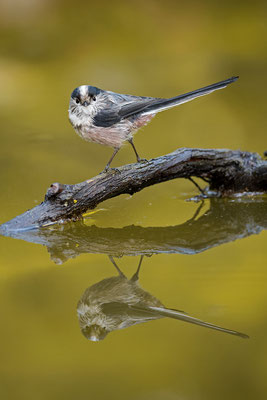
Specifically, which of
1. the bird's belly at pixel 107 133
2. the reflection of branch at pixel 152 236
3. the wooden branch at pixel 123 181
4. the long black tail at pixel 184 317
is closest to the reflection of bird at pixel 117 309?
the long black tail at pixel 184 317

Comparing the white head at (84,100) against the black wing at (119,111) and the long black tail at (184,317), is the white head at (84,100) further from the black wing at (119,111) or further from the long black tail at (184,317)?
the long black tail at (184,317)

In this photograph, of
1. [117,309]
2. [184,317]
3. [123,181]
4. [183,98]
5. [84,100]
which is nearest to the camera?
[184,317]

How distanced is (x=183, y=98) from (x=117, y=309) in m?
1.27

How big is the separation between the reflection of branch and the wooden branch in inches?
3.6

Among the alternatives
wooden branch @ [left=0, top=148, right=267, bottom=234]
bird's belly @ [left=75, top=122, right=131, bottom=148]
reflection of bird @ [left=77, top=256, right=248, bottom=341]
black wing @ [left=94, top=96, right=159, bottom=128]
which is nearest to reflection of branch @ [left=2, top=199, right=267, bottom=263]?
wooden branch @ [left=0, top=148, right=267, bottom=234]

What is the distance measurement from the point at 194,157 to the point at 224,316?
4.74 ft

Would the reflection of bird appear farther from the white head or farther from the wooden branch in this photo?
the white head

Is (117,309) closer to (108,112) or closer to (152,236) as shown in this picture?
(152,236)

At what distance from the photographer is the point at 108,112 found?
10.7 feet

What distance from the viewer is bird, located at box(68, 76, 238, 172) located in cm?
321

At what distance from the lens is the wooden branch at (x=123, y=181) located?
10.8 feet

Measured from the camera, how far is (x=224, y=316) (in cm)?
233

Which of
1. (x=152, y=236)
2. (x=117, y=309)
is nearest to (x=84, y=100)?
(x=152, y=236)

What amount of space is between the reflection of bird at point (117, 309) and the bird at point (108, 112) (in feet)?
3.16
